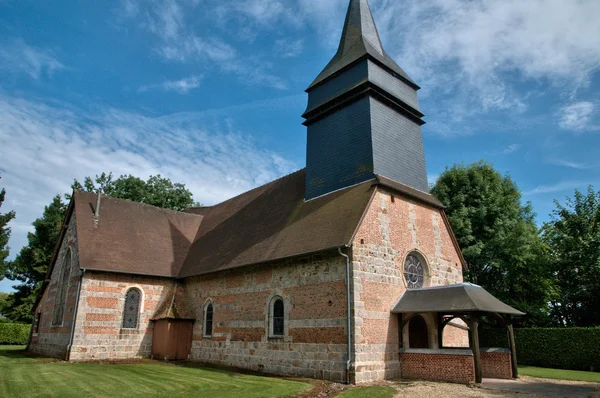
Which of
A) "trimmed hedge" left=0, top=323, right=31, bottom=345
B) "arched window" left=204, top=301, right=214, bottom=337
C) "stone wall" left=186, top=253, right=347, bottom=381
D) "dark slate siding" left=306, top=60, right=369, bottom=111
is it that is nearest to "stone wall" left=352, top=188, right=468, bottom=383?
"stone wall" left=186, top=253, right=347, bottom=381

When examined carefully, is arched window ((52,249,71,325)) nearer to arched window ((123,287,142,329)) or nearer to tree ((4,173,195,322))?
arched window ((123,287,142,329))

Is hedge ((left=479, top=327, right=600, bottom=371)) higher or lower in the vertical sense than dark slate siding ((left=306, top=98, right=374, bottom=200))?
lower

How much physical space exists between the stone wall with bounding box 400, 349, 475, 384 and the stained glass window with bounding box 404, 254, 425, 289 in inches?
103

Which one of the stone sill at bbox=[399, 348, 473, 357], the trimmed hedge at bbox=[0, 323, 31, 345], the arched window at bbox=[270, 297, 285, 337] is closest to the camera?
the stone sill at bbox=[399, 348, 473, 357]

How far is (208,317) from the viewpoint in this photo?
62.3ft

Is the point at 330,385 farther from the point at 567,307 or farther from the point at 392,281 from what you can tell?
the point at 567,307

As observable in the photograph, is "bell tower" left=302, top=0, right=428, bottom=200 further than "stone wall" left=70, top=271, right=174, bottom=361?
No

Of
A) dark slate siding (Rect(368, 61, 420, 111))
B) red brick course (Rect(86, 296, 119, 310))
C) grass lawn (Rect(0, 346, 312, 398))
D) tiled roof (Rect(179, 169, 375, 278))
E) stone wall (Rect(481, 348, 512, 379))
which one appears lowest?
grass lawn (Rect(0, 346, 312, 398))

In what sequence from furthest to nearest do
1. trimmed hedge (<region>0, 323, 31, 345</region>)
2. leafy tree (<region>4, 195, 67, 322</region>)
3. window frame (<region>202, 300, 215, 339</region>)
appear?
leafy tree (<region>4, 195, 67, 322</region>) → trimmed hedge (<region>0, 323, 31, 345</region>) → window frame (<region>202, 300, 215, 339</region>)

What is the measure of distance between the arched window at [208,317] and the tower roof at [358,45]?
11.1m

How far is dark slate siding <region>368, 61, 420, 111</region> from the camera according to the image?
57.9ft

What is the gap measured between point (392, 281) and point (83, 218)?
15418 millimetres

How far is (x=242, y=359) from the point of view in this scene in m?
16.3

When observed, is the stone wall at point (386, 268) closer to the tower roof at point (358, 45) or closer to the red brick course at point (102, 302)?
the tower roof at point (358, 45)
